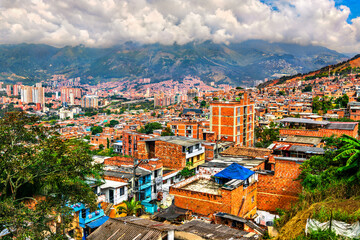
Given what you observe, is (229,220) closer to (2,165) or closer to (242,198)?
(242,198)

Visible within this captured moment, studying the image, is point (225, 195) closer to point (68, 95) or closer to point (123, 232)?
point (123, 232)

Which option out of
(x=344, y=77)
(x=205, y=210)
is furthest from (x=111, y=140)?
(x=344, y=77)

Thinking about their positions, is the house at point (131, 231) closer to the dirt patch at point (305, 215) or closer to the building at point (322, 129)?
the dirt patch at point (305, 215)

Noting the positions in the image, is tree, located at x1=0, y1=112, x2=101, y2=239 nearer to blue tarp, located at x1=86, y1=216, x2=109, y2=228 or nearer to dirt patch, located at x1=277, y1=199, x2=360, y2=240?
blue tarp, located at x1=86, y1=216, x2=109, y2=228

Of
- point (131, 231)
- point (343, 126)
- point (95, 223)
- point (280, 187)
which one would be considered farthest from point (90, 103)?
point (131, 231)

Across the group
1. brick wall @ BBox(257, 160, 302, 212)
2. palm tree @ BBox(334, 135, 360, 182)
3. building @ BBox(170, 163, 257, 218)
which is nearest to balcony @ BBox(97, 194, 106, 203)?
building @ BBox(170, 163, 257, 218)
